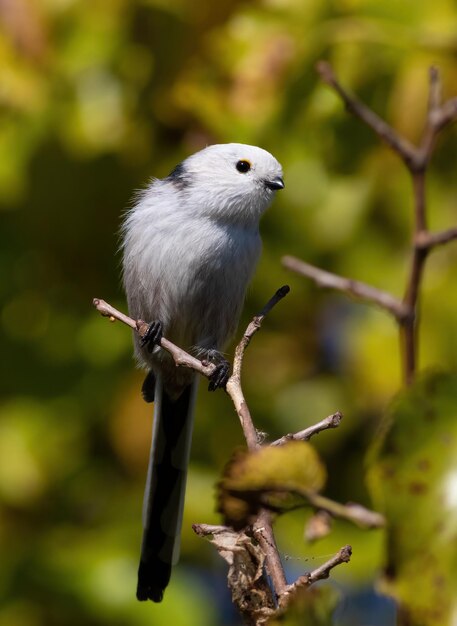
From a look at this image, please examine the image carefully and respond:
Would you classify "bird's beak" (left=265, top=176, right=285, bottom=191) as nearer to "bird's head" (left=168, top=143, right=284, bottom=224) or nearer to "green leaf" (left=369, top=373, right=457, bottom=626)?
"bird's head" (left=168, top=143, right=284, bottom=224)

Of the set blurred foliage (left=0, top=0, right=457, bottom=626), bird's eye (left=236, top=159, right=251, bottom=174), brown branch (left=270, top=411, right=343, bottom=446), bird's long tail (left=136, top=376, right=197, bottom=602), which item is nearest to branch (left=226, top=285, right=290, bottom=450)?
brown branch (left=270, top=411, right=343, bottom=446)

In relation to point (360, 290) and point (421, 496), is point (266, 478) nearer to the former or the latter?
point (421, 496)

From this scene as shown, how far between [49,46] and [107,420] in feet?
5.33

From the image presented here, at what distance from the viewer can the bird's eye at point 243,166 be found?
3.56 metres

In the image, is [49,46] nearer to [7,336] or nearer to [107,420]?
[7,336]

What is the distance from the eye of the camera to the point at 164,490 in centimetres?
330

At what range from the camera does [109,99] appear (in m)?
4.35

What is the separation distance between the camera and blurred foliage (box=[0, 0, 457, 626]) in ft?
12.6

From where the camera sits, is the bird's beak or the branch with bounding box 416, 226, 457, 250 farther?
the bird's beak

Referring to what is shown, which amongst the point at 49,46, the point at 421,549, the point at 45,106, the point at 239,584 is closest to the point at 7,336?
the point at 45,106

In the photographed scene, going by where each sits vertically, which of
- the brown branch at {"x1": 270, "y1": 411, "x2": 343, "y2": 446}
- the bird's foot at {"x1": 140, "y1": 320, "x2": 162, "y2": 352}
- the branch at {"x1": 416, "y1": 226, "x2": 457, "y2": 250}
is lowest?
the brown branch at {"x1": 270, "y1": 411, "x2": 343, "y2": 446}

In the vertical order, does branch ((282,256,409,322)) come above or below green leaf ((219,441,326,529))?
above

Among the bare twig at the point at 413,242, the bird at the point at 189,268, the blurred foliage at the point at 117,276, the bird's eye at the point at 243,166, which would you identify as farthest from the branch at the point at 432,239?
the blurred foliage at the point at 117,276

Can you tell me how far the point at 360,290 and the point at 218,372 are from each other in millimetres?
1347
